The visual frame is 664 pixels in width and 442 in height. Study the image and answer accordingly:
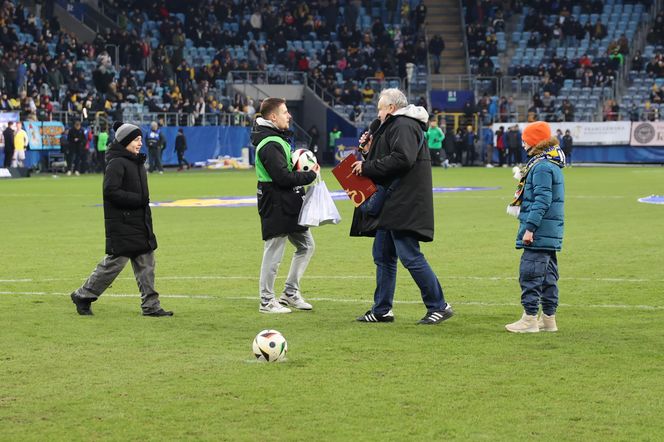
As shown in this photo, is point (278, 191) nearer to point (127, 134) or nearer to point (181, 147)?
point (127, 134)

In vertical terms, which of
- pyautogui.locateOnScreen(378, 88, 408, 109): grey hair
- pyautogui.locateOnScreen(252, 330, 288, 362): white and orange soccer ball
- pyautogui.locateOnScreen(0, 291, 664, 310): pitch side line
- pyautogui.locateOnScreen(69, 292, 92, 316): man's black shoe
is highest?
pyautogui.locateOnScreen(378, 88, 408, 109): grey hair

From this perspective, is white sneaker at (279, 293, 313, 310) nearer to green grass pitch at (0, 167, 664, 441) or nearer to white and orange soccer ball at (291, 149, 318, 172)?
green grass pitch at (0, 167, 664, 441)

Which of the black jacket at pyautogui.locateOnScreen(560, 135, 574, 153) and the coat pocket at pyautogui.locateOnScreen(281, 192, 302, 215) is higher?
the coat pocket at pyautogui.locateOnScreen(281, 192, 302, 215)

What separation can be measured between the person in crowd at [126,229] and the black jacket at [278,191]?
42.8 inches

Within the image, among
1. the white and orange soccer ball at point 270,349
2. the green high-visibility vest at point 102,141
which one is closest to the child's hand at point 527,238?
the white and orange soccer ball at point 270,349

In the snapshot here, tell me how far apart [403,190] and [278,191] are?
1511mm

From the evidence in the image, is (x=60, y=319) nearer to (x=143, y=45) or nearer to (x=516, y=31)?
(x=143, y=45)

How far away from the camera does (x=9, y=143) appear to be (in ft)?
143

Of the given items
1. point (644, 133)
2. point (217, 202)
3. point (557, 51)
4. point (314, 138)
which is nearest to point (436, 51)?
point (557, 51)

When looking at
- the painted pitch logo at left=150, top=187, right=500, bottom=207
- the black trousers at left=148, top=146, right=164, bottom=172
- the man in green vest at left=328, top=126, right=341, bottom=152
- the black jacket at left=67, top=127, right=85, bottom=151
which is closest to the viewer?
the painted pitch logo at left=150, top=187, right=500, bottom=207

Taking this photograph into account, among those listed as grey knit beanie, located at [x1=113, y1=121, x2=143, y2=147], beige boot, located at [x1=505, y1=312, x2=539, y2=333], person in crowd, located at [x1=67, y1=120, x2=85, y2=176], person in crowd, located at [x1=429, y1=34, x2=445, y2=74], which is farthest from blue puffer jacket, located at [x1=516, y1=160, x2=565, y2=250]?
person in crowd, located at [x1=429, y1=34, x2=445, y2=74]

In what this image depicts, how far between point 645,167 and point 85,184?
2507cm

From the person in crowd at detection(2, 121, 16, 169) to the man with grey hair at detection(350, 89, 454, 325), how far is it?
112 feet

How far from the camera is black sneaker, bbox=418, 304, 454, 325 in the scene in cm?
1056
